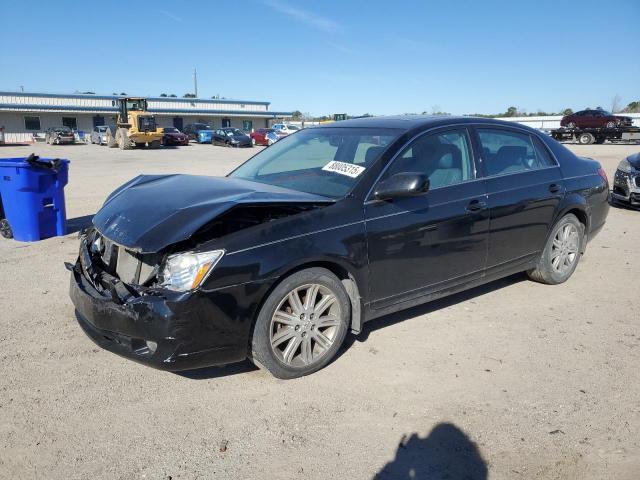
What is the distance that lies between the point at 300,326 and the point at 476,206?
6.01 ft

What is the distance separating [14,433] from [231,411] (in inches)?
46.0

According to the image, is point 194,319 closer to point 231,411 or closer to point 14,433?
point 231,411

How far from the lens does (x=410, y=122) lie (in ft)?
13.9

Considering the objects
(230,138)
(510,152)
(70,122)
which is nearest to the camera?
(510,152)

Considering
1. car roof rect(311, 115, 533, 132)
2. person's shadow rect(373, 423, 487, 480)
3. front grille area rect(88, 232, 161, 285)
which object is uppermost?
car roof rect(311, 115, 533, 132)

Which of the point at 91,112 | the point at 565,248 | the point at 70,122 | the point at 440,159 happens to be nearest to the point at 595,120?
the point at 565,248

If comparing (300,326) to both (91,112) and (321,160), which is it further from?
(91,112)

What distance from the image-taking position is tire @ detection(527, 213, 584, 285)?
502 cm

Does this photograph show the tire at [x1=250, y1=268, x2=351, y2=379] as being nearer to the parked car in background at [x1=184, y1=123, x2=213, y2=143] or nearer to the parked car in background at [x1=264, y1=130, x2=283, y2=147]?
the parked car in background at [x1=264, y1=130, x2=283, y2=147]

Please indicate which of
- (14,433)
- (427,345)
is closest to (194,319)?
(14,433)

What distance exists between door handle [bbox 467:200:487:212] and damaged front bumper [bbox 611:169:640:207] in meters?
6.75

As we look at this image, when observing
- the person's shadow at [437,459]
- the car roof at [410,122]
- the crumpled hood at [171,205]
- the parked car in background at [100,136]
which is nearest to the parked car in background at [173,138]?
the parked car in background at [100,136]

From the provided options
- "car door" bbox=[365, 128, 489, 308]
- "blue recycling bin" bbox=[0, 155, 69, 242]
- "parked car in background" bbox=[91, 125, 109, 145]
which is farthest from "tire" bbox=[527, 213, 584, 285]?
"parked car in background" bbox=[91, 125, 109, 145]

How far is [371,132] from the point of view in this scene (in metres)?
4.21
